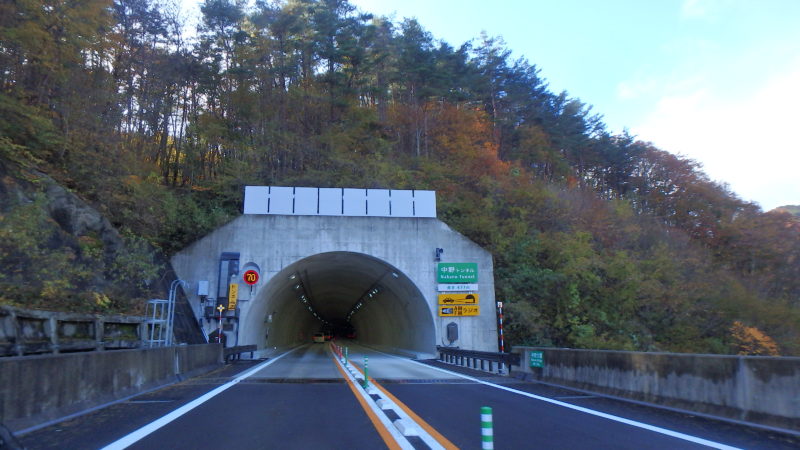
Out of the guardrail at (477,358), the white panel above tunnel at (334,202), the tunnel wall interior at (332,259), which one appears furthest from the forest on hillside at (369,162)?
the guardrail at (477,358)

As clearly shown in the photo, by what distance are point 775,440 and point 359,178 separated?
1156 inches

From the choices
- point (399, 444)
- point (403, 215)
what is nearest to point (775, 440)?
point (399, 444)

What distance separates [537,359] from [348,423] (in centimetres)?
856

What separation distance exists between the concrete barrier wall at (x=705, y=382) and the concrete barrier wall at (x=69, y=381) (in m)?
9.72

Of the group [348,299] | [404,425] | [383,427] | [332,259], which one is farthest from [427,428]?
[348,299]

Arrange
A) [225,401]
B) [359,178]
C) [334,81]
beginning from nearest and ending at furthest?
1. [225,401]
2. [359,178]
3. [334,81]

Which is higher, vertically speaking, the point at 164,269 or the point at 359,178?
the point at 359,178

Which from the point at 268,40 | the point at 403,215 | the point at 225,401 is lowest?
the point at 225,401

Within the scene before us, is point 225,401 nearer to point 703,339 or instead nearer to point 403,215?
point 403,215

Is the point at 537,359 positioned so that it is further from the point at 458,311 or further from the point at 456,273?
the point at 456,273

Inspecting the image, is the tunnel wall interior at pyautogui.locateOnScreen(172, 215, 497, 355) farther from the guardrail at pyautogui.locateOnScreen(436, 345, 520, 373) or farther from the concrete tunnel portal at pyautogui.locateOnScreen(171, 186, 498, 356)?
the guardrail at pyautogui.locateOnScreen(436, 345, 520, 373)

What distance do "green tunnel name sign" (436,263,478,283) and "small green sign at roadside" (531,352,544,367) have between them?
1161cm

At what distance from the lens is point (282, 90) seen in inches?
1566

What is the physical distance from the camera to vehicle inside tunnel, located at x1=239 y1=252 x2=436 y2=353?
2722 centimetres
